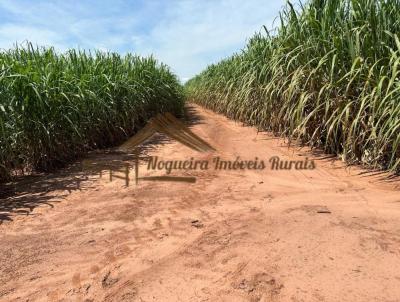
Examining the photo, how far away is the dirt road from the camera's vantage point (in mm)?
1680

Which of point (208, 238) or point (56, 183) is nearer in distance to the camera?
point (208, 238)

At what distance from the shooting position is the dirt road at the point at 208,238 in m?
1.68

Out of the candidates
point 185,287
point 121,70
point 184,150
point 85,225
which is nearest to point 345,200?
point 185,287

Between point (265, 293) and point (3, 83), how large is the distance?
297 cm

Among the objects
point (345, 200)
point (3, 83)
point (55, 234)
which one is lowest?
point (55, 234)

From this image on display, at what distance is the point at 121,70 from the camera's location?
643cm

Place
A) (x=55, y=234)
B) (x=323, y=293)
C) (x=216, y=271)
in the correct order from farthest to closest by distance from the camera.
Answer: (x=55, y=234), (x=216, y=271), (x=323, y=293)

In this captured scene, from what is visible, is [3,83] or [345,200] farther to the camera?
[3,83]

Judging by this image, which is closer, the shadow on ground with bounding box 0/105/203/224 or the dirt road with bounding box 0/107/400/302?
the dirt road with bounding box 0/107/400/302

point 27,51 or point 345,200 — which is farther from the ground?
point 27,51

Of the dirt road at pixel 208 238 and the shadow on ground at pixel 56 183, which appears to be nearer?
the dirt road at pixel 208 238

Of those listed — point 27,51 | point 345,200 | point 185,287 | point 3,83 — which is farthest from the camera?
point 27,51

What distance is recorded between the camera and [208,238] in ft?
7.17

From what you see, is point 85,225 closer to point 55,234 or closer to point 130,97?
point 55,234
